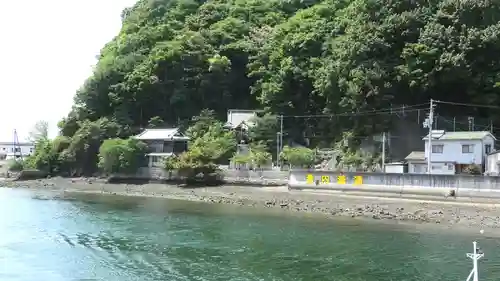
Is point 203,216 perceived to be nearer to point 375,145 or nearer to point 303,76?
point 375,145

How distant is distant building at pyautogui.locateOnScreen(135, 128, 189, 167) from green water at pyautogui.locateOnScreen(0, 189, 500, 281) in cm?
2503

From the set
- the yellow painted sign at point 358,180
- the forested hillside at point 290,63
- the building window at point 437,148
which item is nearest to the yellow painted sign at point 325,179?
the yellow painted sign at point 358,180

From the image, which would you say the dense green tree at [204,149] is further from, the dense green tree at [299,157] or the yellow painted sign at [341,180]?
the yellow painted sign at [341,180]

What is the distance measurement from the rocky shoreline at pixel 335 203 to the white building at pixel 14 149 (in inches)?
2380

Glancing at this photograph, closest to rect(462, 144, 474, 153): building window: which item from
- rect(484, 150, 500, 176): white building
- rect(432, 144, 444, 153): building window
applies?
rect(484, 150, 500, 176): white building

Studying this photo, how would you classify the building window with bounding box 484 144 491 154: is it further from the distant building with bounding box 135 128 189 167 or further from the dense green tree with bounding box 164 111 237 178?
the distant building with bounding box 135 128 189 167

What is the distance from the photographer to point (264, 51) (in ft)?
212

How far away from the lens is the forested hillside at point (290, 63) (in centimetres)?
4472

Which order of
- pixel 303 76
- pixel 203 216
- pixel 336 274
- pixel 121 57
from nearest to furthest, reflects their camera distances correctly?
1. pixel 336 274
2. pixel 203 216
3. pixel 303 76
4. pixel 121 57

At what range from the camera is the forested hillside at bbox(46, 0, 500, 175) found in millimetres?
44719

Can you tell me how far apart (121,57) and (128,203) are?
3722 centimetres

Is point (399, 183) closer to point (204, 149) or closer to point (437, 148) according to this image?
point (437, 148)

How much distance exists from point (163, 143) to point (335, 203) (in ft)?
96.7

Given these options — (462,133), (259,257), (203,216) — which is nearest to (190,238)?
(259,257)
